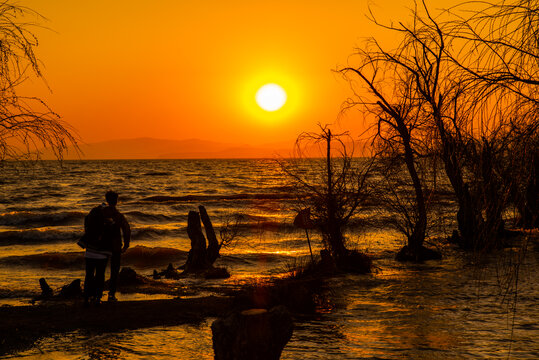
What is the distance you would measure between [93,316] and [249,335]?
555cm

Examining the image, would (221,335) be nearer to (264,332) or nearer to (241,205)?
(264,332)

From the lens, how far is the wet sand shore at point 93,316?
10.0 meters

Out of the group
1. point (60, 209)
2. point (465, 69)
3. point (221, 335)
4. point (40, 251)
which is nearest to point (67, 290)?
point (221, 335)

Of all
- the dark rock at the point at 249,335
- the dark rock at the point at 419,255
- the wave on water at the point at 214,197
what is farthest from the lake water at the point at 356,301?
the wave on water at the point at 214,197

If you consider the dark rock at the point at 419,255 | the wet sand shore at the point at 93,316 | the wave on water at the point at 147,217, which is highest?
the dark rock at the point at 419,255

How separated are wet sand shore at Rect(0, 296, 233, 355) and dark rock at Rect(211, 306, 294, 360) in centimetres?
293

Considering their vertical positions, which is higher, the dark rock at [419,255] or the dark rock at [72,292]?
the dark rock at [419,255]

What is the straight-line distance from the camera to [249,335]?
646cm

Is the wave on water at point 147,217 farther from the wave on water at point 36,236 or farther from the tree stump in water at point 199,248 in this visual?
the tree stump in water at point 199,248

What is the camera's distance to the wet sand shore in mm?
10016

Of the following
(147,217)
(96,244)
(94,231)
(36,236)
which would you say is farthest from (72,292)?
(147,217)

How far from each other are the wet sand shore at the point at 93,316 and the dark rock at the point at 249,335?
2.93m

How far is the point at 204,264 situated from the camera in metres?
18.1

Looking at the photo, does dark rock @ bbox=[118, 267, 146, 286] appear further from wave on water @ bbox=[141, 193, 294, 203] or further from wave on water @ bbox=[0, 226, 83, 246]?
wave on water @ bbox=[141, 193, 294, 203]
